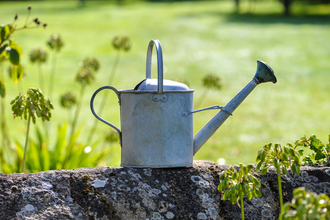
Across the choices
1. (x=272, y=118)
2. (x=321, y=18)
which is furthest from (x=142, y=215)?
(x=321, y=18)

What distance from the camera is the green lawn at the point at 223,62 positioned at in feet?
21.8

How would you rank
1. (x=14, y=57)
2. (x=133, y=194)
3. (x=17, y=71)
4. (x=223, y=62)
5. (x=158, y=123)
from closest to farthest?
1. (x=133, y=194)
2. (x=158, y=123)
3. (x=14, y=57)
4. (x=17, y=71)
5. (x=223, y=62)

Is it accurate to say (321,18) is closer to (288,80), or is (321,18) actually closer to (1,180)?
(288,80)

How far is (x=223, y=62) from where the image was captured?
10.7m

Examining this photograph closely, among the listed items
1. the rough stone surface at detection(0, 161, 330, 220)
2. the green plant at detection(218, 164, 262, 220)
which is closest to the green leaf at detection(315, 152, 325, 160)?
the rough stone surface at detection(0, 161, 330, 220)

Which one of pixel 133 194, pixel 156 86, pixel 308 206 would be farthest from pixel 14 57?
pixel 308 206

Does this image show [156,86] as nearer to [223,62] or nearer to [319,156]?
[319,156]

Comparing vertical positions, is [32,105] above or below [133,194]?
above

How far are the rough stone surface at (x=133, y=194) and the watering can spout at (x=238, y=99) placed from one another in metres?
0.20

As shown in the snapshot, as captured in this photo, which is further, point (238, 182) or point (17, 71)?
point (17, 71)

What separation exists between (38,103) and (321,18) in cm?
1861

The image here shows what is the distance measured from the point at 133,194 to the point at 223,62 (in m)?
9.54

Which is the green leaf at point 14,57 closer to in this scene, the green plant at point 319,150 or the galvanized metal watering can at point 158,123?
the galvanized metal watering can at point 158,123

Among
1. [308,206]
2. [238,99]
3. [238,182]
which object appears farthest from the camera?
[238,99]
